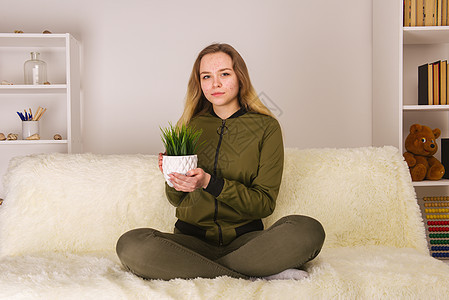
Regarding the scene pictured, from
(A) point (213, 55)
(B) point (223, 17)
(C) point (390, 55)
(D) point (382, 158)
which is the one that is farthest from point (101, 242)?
(C) point (390, 55)

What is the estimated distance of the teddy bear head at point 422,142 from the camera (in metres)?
2.42

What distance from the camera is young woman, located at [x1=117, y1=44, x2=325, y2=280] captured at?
133 cm

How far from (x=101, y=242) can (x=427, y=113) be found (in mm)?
2023

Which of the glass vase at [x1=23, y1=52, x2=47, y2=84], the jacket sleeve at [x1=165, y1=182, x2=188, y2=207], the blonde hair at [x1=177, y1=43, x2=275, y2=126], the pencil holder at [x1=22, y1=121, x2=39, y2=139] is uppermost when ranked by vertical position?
the glass vase at [x1=23, y1=52, x2=47, y2=84]

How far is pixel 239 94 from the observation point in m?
1.76

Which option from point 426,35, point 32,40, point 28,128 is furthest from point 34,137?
point 426,35

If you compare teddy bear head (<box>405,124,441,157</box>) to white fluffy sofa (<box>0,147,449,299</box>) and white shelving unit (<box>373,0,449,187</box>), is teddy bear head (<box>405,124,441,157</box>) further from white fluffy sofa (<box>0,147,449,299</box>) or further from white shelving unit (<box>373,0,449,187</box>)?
white fluffy sofa (<box>0,147,449,299</box>)

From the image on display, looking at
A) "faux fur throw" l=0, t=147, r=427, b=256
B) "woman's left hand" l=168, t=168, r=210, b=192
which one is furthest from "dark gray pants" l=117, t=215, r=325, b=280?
"faux fur throw" l=0, t=147, r=427, b=256

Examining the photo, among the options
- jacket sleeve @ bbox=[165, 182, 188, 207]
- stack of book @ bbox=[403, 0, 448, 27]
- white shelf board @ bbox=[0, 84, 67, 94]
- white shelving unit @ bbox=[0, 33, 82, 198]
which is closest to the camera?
jacket sleeve @ bbox=[165, 182, 188, 207]

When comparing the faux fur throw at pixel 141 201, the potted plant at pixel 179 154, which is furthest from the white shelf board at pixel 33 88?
the potted plant at pixel 179 154

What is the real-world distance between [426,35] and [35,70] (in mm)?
2111

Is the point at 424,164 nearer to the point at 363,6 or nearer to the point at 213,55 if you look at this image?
the point at 363,6

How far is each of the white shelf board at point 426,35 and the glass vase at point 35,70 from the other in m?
1.93

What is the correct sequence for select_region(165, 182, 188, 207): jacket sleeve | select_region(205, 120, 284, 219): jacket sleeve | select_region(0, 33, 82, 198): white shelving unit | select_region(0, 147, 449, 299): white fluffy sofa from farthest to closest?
select_region(0, 33, 82, 198): white shelving unit
select_region(0, 147, 449, 299): white fluffy sofa
select_region(165, 182, 188, 207): jacket sleeve
select_region(205, 120, 284, 219): jacket sleeve
